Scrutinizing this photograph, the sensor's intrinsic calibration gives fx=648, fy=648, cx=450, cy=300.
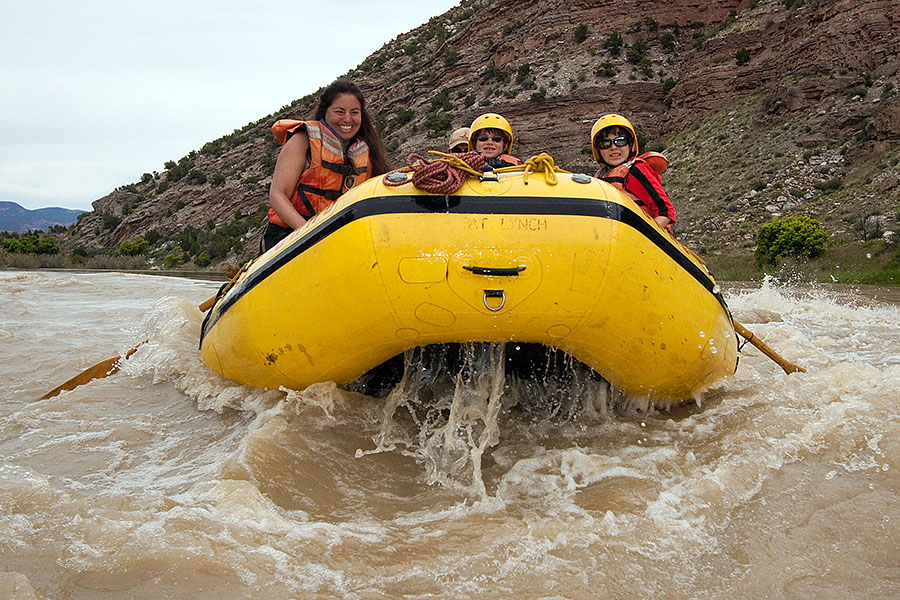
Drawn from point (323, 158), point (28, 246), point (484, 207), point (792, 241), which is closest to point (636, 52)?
point (792, 241)

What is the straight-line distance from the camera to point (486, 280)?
2.53 m

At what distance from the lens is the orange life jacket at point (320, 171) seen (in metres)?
3.79

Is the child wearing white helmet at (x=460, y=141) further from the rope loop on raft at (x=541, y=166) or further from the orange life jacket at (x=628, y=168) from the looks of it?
the rope loop on raft at (x=541, y=166)

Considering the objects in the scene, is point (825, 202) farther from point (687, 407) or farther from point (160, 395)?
point (160, 395)

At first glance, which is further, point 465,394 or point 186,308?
point 186,308

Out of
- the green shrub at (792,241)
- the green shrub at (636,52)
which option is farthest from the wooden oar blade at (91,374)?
the green shrub at (636,52)

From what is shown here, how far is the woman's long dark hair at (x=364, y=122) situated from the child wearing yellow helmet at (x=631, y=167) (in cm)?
132

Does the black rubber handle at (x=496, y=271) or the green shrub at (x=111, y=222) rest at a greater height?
the green shrub at (x=111, y=222)

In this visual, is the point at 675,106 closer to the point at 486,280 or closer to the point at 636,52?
the point at 636,52

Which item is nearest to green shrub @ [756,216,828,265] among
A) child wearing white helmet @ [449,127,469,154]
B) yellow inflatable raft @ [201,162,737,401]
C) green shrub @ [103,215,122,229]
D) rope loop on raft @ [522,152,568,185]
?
child wearing white helmet @ [449,127,469,154]

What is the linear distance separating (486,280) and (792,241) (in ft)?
46.7

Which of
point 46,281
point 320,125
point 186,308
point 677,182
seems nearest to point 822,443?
point 320,125

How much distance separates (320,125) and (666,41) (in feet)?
109

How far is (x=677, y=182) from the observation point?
24344 mm
